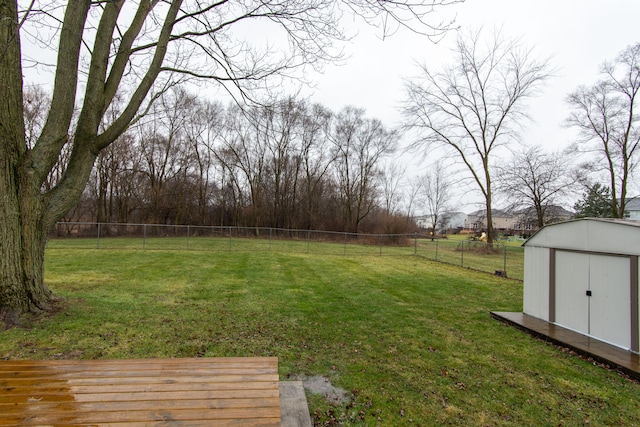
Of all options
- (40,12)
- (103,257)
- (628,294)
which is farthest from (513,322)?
(103,257)

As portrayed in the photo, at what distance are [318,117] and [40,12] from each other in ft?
102

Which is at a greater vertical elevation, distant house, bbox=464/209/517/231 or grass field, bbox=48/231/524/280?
distant house, bbox=464/209/517/231

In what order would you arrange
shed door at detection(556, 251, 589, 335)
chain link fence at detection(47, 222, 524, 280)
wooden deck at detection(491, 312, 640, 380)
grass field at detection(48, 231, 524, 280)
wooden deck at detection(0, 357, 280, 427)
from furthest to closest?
1. chain link fence at detection(47, 222, 524, 280)
2. grass field at detection(48, 231, 524, 280)
3. shed door at detection(556, 251, 589, 335)
4. wooden deck at detection(491, 312, 640, 380)
5. wooden deck at detection(0, 357, 280, 427)

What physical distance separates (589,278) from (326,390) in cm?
461

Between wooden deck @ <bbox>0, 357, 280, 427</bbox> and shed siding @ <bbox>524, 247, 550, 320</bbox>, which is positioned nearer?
wooden deck @ <bbox>0, 357, 280, 427</bbox>

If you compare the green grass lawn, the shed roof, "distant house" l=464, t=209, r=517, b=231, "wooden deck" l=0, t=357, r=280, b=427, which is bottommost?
the green grass lawn

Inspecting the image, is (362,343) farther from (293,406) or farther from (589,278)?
(589,278)

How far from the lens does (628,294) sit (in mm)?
4531

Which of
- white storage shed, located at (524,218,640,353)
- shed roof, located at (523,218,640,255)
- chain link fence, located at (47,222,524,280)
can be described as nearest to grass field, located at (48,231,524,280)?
chain link fence, located at (47,222,524,280)

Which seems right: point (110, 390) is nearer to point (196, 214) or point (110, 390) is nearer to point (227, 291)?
point (227, 291)

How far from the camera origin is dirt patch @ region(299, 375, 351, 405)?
3260 mm

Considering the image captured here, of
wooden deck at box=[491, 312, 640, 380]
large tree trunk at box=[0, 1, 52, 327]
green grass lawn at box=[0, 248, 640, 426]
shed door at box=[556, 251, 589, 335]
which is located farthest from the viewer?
shed door at box=[556, 251, 589, 335]

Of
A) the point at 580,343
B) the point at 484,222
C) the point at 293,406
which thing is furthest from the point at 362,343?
the point at 484,222

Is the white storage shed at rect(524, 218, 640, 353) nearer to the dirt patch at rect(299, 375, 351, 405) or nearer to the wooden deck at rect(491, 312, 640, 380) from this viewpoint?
the wooden deck at rect(491, 312, 640, 380)
